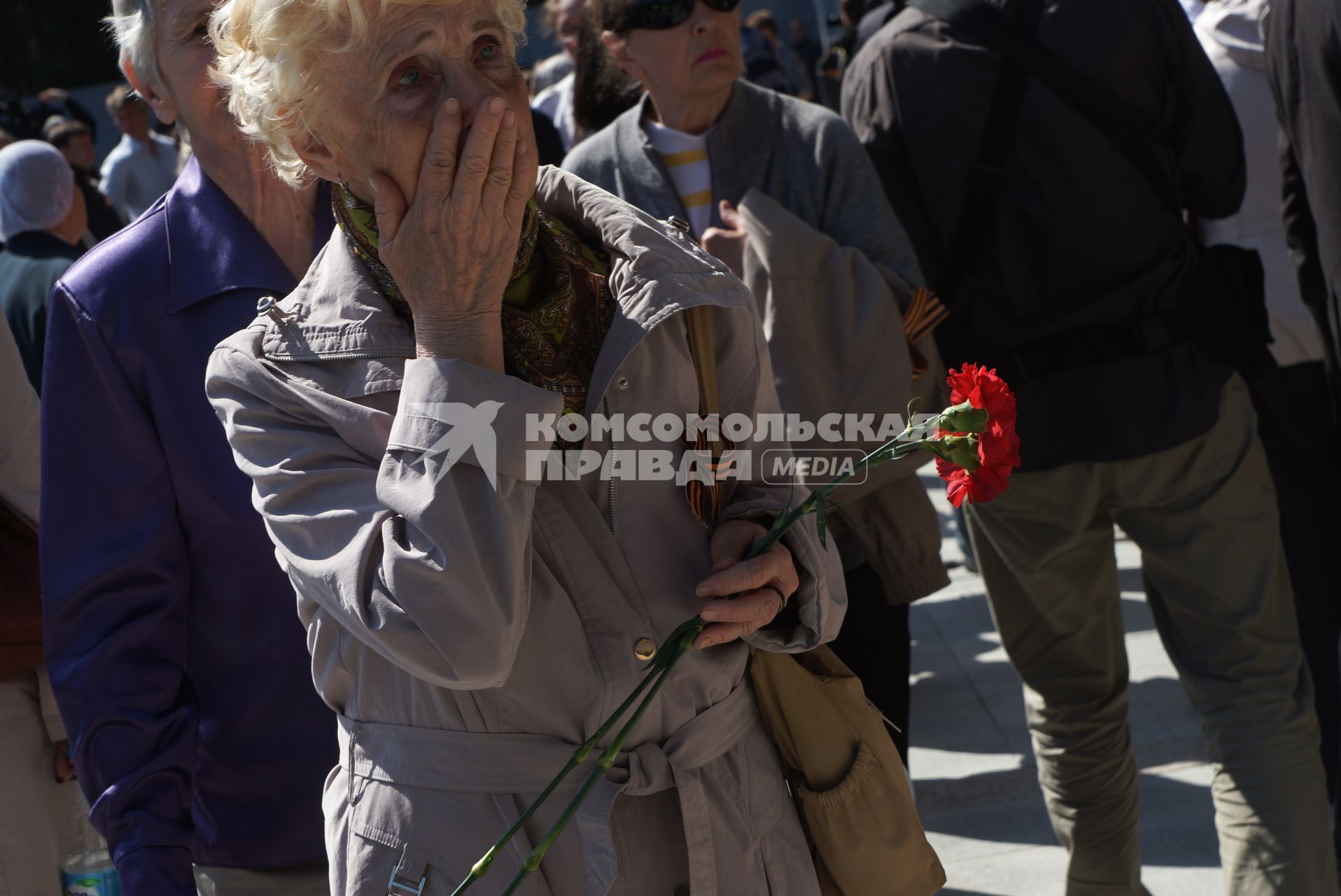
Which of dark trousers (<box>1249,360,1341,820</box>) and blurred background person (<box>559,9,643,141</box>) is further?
blurred background person (<box>559,9,643,141</box>)

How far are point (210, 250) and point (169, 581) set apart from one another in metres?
0.54

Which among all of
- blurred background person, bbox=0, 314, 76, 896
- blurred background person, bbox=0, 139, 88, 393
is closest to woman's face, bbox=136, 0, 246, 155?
blurred background person, bbox=0, 314, 76, 896

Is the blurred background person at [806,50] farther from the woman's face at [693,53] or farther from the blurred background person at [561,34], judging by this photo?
the woman's face at [693,53]

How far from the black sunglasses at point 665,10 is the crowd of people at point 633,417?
21 mm

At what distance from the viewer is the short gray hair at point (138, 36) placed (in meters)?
2.37

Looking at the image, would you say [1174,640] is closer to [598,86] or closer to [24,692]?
[598,86]

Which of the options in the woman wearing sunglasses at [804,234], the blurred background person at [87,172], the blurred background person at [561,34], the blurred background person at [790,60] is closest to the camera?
the woman wearing sunglasses at [804,234]

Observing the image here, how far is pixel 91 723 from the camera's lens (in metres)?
2.10

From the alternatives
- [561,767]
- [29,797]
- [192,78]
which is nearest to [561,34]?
[192,78]

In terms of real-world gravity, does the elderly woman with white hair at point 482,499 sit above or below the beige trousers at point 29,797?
above

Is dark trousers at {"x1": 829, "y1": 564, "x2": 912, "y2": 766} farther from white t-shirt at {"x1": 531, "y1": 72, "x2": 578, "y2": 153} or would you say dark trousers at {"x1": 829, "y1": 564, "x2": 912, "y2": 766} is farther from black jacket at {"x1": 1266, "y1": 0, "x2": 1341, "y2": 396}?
white t-shirt at {"x1": 531, "y1": 72, "x2": 578, "y2": 153}

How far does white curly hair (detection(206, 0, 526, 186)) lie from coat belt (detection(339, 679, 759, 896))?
0.76m

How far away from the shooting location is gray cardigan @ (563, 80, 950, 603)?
321 cm

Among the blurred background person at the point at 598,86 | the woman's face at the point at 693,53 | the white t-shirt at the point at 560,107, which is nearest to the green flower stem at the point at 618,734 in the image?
the woman's face at the point at 693,53
